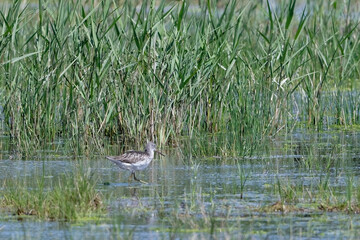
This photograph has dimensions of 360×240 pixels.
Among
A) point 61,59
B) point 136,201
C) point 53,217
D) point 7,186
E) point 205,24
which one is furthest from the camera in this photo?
point 205,24

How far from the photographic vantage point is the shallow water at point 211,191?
598cm

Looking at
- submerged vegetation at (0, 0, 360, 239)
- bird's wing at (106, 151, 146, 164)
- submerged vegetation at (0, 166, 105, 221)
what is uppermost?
submerged vegetation at (0, 0, 360, 239)

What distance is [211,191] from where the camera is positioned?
7391mm

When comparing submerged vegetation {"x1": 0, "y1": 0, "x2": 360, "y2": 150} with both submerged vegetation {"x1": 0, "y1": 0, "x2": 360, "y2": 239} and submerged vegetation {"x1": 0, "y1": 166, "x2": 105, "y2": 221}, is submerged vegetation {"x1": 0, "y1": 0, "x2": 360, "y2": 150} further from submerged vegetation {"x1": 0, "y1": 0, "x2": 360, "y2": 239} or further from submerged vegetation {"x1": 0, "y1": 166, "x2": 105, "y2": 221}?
submerged vegetation {"x1": 0, "y1": 166, "x2": 105, "y2": 221}

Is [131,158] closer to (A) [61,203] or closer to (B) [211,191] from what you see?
(B) [211,191]

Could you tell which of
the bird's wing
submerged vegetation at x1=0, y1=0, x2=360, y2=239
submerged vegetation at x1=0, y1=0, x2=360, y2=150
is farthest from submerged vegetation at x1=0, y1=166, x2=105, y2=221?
submerged vegetation at x1=0, y1=0, x2=360, y2=150

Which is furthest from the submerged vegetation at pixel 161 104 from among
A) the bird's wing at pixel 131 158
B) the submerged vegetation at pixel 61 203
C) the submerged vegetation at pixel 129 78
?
the submerged vegetation at pixel 61 203

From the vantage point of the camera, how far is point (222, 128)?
1080cm

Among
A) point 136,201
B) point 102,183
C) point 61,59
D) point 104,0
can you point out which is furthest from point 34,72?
point 136,201

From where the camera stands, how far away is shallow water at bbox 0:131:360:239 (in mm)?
5984

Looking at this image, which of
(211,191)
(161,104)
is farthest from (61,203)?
(161,104)

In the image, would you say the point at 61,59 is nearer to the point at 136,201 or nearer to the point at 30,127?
the point at 30,127

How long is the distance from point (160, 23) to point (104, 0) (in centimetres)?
70

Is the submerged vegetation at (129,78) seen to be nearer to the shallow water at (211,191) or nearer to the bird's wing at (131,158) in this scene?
the shallow water at (211,191)
